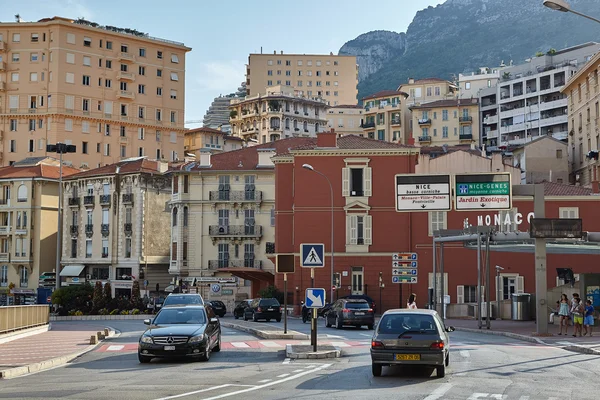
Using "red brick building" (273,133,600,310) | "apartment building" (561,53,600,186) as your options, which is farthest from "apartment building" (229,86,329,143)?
"red brick building" (273,133,600,310)

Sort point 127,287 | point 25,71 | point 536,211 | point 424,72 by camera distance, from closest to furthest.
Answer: point 536,211
point 127,287
point 25,71
point 424,72

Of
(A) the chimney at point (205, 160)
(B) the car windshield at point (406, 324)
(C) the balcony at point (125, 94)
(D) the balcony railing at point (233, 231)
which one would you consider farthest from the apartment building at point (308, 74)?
(B) the car windshield at point (406, 324)

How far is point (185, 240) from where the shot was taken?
76.1 metres

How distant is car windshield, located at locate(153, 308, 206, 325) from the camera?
880 inches

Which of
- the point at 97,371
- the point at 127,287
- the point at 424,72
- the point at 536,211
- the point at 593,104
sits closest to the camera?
the point at 97,371

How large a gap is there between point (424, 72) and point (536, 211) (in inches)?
6422

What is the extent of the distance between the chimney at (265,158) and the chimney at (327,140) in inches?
685

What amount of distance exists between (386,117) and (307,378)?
367ft

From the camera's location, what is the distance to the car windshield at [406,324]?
18000 mm

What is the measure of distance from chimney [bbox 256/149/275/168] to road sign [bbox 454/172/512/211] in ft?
142

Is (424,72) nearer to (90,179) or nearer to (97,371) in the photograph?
(90,179)

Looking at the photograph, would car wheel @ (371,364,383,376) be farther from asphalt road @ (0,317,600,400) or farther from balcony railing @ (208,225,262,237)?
balcony railing @ (208,225,262,237)

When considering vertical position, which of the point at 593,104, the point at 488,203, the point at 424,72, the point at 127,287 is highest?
the point at 424,72

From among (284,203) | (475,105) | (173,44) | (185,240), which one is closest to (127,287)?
(185,240)
